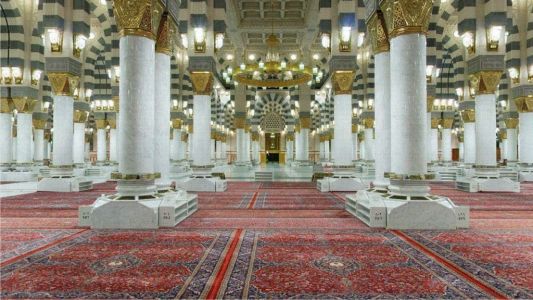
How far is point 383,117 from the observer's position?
220 inches

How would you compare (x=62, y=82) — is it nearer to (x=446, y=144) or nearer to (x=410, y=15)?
(x=410, y=15)

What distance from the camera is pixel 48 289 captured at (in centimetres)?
240

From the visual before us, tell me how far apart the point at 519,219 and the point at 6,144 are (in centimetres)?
1229

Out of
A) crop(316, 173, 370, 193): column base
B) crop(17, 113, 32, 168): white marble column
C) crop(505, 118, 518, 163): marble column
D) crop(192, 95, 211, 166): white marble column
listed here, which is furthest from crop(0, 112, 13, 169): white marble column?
crop(505, 118, 518, 163): marble column

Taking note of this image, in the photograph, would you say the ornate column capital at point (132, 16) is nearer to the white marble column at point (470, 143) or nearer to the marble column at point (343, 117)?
the marble column at point (343, 117)

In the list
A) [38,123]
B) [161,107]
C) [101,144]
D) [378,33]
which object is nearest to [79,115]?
[101,144]

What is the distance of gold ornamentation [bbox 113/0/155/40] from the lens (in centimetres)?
458

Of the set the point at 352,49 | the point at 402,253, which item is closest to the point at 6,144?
the point at 352,49

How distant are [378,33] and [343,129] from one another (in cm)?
320

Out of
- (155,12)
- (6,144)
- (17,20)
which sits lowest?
(6,144)

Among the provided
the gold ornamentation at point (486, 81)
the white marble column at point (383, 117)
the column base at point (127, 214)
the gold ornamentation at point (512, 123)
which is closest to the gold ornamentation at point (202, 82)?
the white marble column at point (383, 117)

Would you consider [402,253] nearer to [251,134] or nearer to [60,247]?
[60,247]

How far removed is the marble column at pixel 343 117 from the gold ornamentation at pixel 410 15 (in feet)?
12.9

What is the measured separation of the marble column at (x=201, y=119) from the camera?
28.1 ft
